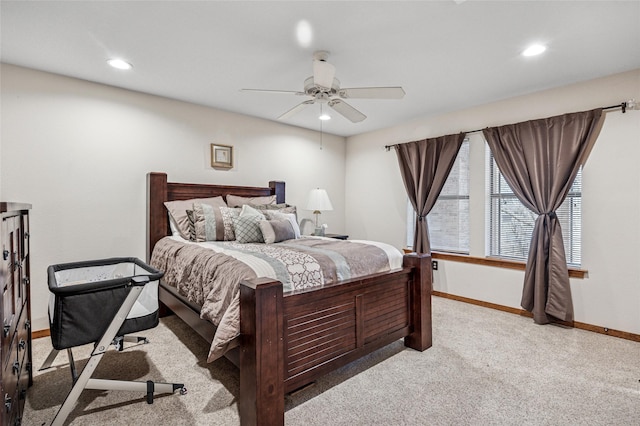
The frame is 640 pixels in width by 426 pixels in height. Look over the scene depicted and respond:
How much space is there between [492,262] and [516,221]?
1.78 ft

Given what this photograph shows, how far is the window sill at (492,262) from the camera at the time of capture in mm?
3088

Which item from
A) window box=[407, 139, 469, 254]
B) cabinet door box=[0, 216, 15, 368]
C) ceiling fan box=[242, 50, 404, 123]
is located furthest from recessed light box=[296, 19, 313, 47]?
window box=[407, 139, 469, 254]

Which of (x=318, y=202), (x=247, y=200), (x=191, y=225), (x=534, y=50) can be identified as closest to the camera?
(x=534, y=50)

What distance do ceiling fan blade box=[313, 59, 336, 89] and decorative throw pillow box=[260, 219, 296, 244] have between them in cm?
135

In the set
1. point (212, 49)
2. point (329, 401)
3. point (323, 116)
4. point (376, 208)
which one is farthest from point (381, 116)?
point (329, 401)

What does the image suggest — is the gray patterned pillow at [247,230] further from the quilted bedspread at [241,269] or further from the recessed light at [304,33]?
the recessed light at [304,33]

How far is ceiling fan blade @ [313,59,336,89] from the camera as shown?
2.20 m

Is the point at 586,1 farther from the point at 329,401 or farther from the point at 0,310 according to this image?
the point at 0,310

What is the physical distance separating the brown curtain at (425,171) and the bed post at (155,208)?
313cm

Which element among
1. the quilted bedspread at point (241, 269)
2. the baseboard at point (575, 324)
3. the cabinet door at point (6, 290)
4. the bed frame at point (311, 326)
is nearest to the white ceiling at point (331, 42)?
the cabinet door at point (6, 290)

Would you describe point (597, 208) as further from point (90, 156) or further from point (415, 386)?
point (90, 156)

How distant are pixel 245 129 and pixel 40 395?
3297 millimetres

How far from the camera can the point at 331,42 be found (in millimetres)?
2334

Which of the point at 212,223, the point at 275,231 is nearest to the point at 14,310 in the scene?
the point at 212,223
